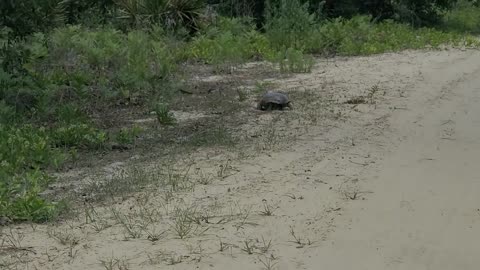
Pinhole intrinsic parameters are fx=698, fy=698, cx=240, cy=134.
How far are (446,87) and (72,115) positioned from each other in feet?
17.3

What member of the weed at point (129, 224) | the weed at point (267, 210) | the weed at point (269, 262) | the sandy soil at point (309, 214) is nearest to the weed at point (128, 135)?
the sandy soil at point (309, 214)

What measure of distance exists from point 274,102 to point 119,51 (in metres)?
3.71

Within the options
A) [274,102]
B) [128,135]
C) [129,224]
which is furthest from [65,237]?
[274,102]

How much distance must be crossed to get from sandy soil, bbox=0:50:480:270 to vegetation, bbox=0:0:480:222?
0.67m

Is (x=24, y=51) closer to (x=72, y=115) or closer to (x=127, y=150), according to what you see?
(x=72, y=115)

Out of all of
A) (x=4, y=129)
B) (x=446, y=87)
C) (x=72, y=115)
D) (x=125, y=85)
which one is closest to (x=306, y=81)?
(x=446, y=87)

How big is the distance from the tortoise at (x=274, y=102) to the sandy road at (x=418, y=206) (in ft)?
4.43

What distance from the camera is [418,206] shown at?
524cm

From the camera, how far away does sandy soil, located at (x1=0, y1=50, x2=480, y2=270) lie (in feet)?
14.5

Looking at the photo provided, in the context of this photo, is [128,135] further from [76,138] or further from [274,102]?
[274,102]

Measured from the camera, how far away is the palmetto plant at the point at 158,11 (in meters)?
14.1

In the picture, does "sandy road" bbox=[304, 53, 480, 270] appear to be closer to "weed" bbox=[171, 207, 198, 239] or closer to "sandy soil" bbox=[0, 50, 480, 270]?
"sandy soil" bbox=[0, 50, 480, 270]

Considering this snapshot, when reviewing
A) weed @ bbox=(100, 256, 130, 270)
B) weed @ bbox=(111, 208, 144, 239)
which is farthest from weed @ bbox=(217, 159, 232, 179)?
weed @ bbox=(100, 256, 130, 270)

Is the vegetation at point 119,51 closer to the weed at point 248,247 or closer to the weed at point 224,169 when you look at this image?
the weed at point 224,169
